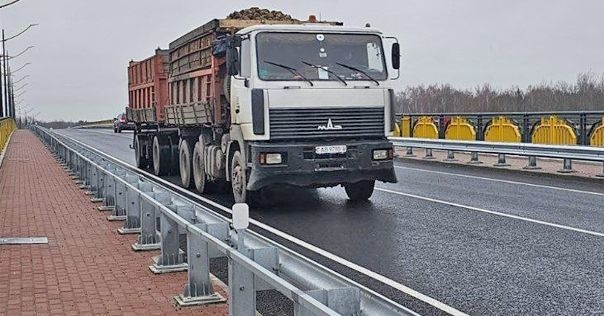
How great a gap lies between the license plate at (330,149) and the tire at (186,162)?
5.02 metres

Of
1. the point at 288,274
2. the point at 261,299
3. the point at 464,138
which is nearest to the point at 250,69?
the point at 261,299

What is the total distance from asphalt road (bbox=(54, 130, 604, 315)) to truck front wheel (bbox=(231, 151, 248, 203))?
44 centimetres

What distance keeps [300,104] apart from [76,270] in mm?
5243

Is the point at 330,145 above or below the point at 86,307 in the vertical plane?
above

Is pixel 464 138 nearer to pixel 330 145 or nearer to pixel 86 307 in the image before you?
pixel 330 145

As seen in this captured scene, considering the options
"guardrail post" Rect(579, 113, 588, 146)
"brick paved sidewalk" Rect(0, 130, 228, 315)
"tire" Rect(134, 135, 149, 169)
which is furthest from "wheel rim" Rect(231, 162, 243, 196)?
"guardrail post" Rect(579, 113, 588, 146)

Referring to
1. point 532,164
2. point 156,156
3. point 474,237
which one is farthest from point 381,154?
point 156,156

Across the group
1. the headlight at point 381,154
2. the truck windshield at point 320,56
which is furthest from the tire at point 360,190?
the truck windshield at point 320,56

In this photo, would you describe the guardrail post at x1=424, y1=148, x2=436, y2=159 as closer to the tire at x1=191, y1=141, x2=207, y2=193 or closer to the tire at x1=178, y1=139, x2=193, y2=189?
the tire at x1=178, y1=139, x2=193, y2=189

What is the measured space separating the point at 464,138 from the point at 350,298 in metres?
23.3

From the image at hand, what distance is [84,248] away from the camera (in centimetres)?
980

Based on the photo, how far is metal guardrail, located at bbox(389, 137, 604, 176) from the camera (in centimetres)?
1806

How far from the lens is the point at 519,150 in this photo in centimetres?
2058

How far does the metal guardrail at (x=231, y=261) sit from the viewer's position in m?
4.18
